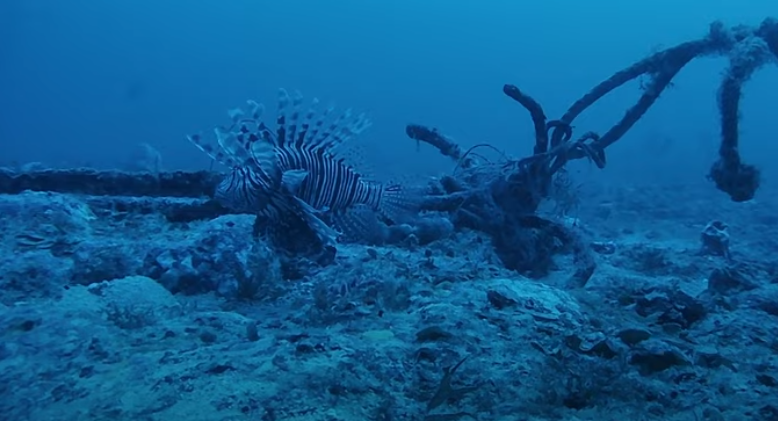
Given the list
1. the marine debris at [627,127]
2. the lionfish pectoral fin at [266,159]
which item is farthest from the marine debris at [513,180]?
the lionfish pectoral fin at [266,159]

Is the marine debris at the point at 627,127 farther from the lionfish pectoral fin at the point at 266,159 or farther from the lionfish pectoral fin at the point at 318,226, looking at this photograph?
the lionfish pectoral fin at the point at 266,159

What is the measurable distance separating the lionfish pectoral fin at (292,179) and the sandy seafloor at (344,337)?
26.5 inches

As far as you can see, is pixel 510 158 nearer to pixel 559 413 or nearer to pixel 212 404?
pixel 559 413

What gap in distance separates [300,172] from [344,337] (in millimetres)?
1429

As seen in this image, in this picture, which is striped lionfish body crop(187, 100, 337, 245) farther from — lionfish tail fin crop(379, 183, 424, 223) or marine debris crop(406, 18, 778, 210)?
marine debris crop(406, 18, 778, 210)

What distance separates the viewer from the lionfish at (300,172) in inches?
156

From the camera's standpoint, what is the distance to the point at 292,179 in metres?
3.98

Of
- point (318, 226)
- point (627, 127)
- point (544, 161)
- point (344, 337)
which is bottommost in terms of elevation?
point (344, 337)

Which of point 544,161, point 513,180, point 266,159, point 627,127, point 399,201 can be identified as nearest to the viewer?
point 266,159

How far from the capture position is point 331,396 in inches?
99.7

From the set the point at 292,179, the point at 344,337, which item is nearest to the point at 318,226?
the point at 292,179

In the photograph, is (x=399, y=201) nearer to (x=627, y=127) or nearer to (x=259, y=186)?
(x=259, y=186)

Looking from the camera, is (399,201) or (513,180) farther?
A: (513,180)

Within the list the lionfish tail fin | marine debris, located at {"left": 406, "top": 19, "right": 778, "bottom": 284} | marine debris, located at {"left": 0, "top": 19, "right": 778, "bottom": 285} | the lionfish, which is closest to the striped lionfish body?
the lionfish
